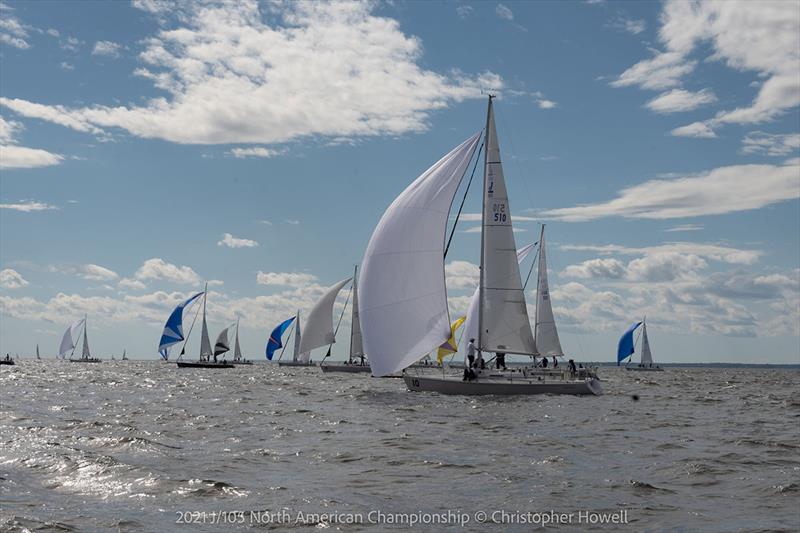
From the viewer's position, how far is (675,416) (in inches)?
1142

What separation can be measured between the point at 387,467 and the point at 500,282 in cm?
2082

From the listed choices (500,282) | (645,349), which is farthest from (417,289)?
(645,349)

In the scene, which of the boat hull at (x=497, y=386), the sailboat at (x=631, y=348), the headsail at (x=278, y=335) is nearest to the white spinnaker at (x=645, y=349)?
the sailboat at (x=631, y=348)

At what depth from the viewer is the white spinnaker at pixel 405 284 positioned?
1270 inches

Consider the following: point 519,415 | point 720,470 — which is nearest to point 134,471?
point 720,470

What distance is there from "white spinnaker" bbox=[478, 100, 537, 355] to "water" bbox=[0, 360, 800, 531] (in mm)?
7280

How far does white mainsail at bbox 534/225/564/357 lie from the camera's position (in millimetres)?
54812

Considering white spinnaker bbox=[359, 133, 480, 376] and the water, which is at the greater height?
white spinnaker bbox=[359, 133, 480, 376]

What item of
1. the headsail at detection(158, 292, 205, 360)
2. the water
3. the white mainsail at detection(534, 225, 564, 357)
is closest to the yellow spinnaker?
the white mainsail at detection(534, 225, 564, 357)

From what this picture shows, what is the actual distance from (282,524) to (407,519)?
71.2 inches

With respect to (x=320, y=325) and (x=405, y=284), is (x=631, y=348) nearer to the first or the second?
(x=320, y=325)

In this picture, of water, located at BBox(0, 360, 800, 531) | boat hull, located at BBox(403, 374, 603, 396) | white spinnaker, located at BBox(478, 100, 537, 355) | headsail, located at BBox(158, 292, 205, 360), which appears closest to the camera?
water, located at BBox(0, 360, 800, 531)

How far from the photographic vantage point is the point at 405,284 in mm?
32281

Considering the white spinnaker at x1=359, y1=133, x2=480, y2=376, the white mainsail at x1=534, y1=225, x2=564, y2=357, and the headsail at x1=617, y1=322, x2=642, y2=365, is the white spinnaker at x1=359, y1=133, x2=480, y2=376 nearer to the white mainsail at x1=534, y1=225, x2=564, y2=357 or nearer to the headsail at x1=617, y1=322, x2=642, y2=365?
the white mainsail at x1=534, y1=225, x2=564, y2=357
